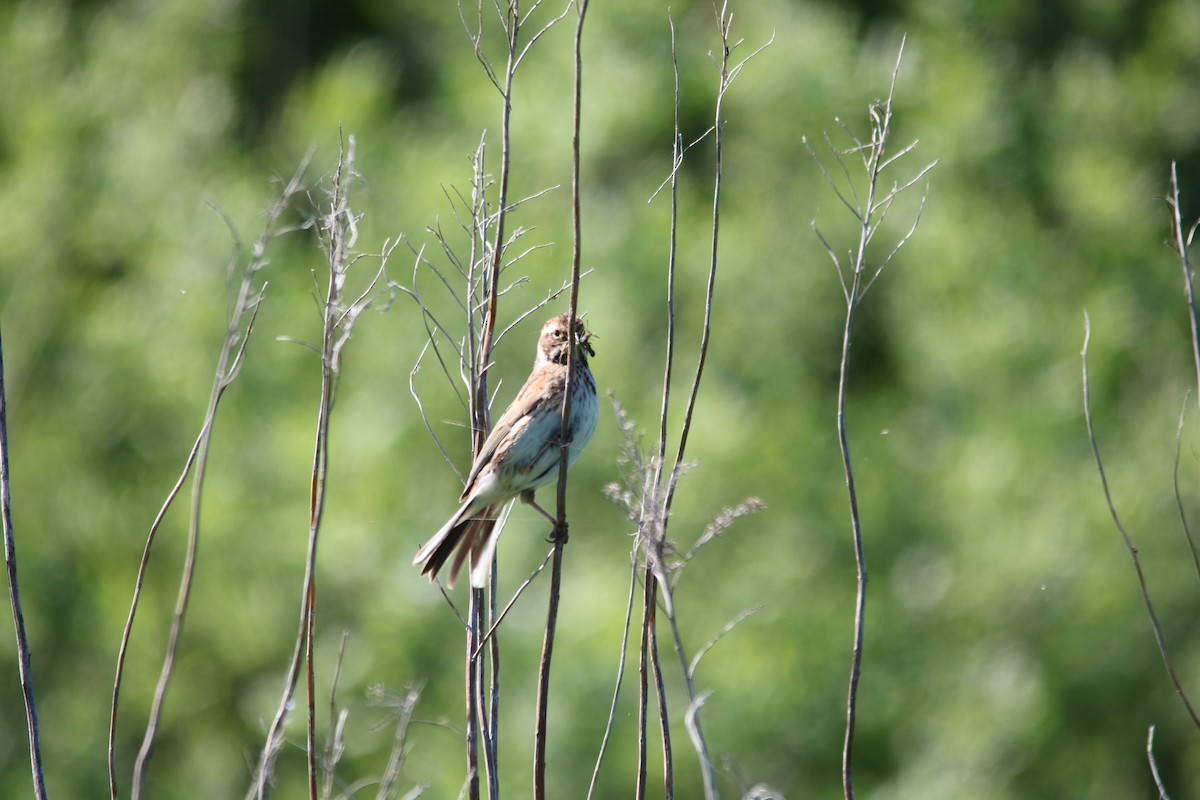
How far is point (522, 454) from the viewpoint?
12.8ft

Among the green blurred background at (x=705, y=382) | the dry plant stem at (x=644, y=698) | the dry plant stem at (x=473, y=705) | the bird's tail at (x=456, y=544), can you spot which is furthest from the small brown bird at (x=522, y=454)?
the green blurred background at (x=705, y=382)

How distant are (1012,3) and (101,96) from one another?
926 cm

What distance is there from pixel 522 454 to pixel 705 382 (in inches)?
326

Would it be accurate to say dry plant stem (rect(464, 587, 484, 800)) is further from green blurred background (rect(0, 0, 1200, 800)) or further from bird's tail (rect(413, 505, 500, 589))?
green blurred background (rect(0, 0, 1200, 800))

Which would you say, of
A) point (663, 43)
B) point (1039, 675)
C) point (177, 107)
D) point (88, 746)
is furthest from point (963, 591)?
point (177, 107)

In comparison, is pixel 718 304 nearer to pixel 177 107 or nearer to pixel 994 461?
pixel 994 461

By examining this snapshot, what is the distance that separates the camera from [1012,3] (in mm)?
13586

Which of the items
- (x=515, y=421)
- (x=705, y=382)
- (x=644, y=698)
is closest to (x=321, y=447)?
(x=644, y=698)

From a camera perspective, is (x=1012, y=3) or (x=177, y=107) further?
(x=1012, y=3)

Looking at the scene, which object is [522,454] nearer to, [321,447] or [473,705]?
[473,705]

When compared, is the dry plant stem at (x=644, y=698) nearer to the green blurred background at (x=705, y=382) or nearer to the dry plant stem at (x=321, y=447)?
the dry plant stem at (x=321, y=447)

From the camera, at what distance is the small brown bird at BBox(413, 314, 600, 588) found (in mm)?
3611

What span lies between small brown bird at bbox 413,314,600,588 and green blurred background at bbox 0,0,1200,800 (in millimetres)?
6264

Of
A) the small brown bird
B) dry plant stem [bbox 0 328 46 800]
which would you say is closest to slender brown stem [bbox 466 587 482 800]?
dry plant stem [bbox 0 328 46 800]
